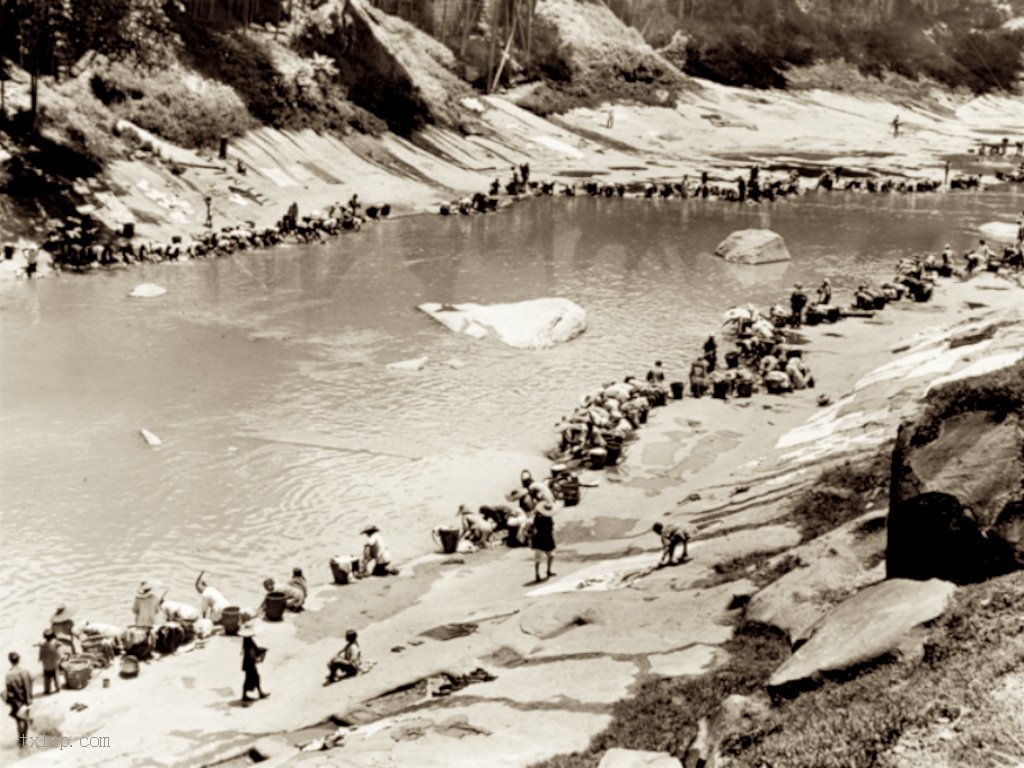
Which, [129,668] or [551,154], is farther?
[551,154]

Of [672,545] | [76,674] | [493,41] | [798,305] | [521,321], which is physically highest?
[493,41]

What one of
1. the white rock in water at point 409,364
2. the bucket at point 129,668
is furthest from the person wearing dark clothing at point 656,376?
the bucket at point 129,668

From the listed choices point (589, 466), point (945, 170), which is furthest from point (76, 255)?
point (945, 170)

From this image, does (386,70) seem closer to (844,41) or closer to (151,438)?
(151,438)

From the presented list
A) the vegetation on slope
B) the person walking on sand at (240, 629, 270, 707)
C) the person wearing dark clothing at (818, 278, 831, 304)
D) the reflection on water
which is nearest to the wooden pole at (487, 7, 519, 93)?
the vegetation on slope

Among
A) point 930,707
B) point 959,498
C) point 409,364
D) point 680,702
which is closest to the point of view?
point 930,707

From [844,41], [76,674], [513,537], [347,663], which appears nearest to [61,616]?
[76,674]

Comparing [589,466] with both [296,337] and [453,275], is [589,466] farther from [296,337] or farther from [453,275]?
[453,275]
